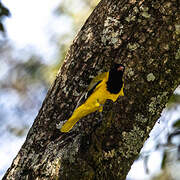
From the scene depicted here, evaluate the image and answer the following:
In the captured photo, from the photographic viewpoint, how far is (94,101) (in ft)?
9.12

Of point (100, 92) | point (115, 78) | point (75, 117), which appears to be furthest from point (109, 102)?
point (100, 92)

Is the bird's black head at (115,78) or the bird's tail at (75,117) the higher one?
the bird's black head at (115,78)

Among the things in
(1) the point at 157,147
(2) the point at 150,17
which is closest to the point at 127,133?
(2) the point at 150,17

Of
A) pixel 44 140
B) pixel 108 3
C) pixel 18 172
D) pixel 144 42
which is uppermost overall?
pixel 108 3

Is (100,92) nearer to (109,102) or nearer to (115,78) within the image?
(115,78)

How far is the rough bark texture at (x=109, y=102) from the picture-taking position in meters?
2.05

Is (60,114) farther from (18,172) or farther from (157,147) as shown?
(157,147)

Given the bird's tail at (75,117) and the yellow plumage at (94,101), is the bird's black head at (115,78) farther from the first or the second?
the bird's tail at (75,117)

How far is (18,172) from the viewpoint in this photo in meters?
2.24

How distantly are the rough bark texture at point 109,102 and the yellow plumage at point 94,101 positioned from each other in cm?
6

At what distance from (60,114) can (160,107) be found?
703mm

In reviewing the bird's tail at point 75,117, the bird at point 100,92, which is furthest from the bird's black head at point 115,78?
the bird's tail at point 75,117

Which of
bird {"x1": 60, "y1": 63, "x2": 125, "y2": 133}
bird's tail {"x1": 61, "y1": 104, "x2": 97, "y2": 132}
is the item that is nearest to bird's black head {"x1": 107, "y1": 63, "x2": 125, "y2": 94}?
bird {"x1": 60, "y1": 63, "x2": 125, "y2": 133}

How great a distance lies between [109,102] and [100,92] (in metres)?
0.52
